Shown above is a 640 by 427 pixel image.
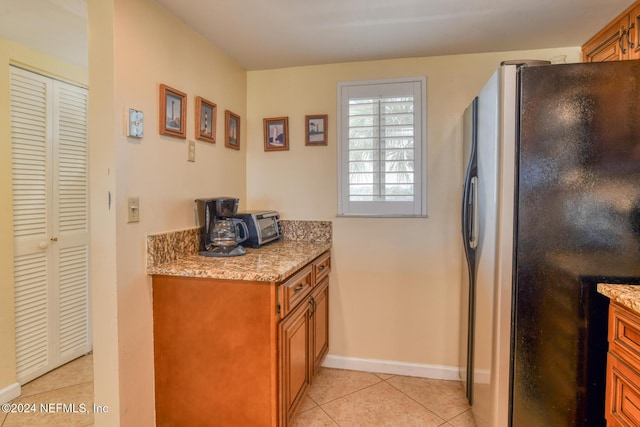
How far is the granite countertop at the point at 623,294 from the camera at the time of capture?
113 cm

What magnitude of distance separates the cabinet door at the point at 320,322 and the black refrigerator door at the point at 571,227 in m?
1.07

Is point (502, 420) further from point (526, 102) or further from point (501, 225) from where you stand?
point (526, 102)

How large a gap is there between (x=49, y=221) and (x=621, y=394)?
3227 mm

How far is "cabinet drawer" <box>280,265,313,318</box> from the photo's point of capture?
1.53 m

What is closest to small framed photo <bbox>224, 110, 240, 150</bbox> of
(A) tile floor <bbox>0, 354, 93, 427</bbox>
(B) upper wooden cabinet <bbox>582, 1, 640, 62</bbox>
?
(A) tile floor <bbox>0, 354, 93, 427</bbox>

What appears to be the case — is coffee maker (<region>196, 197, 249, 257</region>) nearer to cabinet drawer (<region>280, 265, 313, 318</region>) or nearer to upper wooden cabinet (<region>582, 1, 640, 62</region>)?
cabinet drawer (<region>280, 265, 313, 318</region>)

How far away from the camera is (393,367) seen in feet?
7.87

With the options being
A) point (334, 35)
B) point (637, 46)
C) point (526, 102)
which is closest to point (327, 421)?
point (526, 102)

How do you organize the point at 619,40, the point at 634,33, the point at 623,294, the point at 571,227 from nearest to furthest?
1. the point at 623,294
2. the point at 571,227
3. the point at 634,33
4. the point at 619,40

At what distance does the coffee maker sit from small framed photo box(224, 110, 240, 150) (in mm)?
567

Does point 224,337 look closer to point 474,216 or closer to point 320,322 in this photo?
point 320,322

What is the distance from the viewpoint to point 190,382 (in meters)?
1.58

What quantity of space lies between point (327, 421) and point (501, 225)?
143 cm

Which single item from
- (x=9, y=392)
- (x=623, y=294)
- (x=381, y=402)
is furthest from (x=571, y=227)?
(x=9, y=392)
